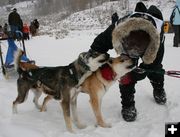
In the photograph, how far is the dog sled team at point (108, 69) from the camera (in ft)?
11.2

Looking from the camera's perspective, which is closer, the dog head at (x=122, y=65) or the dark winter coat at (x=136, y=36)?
the dark winter coat at (x=136, y=36)

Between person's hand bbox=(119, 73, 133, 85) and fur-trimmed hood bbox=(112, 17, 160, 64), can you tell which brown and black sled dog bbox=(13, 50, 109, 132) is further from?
person's hand bbox=(119, 73, 133, 85)

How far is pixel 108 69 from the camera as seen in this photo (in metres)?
3.53

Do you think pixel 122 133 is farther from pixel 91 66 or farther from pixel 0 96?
pixel 0 96

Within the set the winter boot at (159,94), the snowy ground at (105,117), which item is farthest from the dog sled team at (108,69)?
the winter boot at (159,94)

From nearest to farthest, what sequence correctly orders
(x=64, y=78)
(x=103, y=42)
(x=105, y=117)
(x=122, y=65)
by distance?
1. (x=122, y=65)
2. (x=64, y=78)
3. (x=103, y=42)
4. (x=105, y=117)

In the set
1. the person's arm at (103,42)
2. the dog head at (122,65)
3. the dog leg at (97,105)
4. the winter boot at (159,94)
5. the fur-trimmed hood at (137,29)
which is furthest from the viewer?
the winter boot at (159,94)

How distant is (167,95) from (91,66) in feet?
4.87

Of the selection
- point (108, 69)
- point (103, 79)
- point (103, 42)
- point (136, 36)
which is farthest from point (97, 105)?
point (136, 36)

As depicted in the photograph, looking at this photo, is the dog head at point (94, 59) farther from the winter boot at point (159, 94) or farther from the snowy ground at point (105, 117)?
the winter boot at point (159, 94)

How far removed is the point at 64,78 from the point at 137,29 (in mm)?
941

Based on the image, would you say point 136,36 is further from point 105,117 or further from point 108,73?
point 105,117

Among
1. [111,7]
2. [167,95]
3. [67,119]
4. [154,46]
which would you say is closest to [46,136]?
[67,119]

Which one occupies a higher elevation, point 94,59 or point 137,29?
point 137,29
